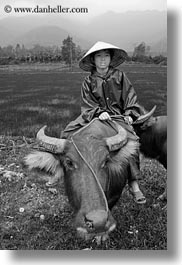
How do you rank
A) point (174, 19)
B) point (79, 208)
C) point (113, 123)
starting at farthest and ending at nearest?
1. point (174, 19)
2. point (113, 123)
3. point (79, 208)

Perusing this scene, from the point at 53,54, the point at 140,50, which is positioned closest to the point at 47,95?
the point at 53,54

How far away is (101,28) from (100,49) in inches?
9.0

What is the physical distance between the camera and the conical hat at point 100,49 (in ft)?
6.68

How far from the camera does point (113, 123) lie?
6.53ft

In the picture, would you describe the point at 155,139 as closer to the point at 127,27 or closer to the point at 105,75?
the point at 105,75

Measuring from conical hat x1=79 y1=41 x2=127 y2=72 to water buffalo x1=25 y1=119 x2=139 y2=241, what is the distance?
0.34 m

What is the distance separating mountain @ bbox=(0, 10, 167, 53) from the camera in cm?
217

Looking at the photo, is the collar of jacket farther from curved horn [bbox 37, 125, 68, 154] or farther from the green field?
curved horn [bbox 37, 125, 68, 154]

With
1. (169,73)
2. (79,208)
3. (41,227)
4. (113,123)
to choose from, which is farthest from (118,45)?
(41,227)

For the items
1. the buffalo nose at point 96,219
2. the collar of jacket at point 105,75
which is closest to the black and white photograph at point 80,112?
the collar of jacket at point 105,75

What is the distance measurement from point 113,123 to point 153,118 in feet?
0.96

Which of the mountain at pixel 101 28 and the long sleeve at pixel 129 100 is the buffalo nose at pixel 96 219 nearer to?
the long sleeve at pixel 129 100

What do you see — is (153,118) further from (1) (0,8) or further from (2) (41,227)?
(1) (0,8)

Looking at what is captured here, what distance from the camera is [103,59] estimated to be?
6.71 feet
